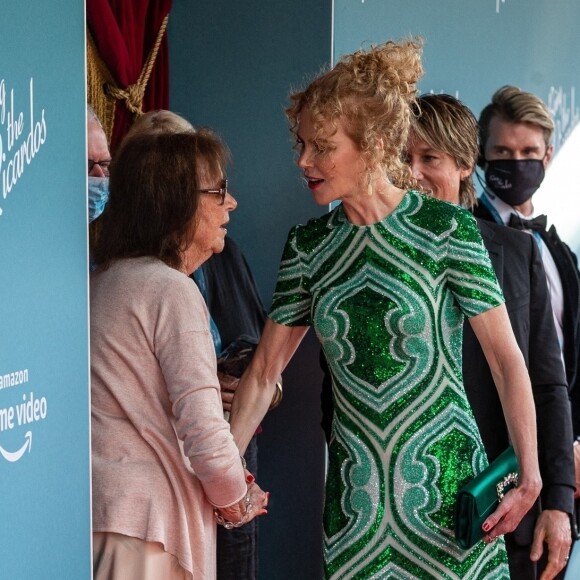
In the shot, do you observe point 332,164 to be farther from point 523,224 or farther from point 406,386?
point 523,224

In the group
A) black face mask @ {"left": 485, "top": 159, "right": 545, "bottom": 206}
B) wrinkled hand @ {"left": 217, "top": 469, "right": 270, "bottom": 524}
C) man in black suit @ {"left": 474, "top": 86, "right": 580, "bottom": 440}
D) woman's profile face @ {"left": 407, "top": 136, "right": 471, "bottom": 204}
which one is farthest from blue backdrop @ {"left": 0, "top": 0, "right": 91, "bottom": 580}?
black face mask @ {"left": 485, "top": 159, "right": 545, "bottom": 206}

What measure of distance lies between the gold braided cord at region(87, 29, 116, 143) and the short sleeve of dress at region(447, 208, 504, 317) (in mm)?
1492

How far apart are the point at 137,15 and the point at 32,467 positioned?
6.84 ft

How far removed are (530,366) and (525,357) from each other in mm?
53

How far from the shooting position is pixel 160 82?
3938 millimetres

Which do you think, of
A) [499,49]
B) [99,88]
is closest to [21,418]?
[99,88]

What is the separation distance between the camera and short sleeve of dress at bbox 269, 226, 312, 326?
8.99 ft

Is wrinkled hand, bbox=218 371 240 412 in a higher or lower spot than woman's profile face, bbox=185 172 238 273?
lower

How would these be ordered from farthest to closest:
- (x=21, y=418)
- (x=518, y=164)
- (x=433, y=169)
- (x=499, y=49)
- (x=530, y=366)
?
(x=499, y=49), (x=518, y=164), (x=433, y=169), (x=530, y=366), (x=21, y=418)

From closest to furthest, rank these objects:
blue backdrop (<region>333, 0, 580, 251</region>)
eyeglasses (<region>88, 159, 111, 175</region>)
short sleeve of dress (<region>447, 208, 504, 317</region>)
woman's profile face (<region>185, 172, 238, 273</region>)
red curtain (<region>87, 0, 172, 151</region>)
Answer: short sleeve of dress (<region>447, 208, 504, 317</region>) < woman's profile face (<region>185, 172, 238, 273</region>) < eyeglasses (<region>88, 159, 111, 175</region>) < red curtain (<region>87, 0, 172, 151</region>) < blue backdrop (<region>333, 0, 580, 251</region>)

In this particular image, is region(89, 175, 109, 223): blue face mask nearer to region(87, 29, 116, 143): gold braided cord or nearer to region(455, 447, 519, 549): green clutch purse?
region(87, 29, 116, 143): gold braided cord

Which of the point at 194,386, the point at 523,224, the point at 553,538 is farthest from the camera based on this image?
the point at 523,224

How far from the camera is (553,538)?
297 cm

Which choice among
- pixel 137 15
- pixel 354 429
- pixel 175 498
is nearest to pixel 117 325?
pixel 175 498
